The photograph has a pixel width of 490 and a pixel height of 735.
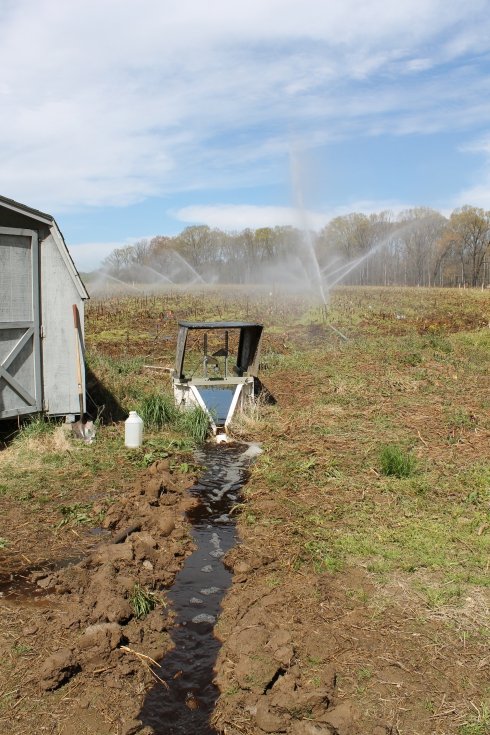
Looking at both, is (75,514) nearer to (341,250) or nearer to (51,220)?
(51,220)

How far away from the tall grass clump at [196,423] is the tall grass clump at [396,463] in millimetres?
3614

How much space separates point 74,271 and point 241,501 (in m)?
4.56

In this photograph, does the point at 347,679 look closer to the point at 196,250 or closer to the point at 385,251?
the point at 196,250

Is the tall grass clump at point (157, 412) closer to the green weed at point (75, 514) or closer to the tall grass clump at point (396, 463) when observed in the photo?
the green weed at point (75, 514)

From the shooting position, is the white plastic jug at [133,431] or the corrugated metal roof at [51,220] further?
the white plastic jug at [133,431]

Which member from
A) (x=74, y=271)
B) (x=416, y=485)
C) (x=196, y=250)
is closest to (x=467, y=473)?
(x=416, y=485)

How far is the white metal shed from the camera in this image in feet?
29.6

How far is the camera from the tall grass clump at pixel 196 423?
10648 mm

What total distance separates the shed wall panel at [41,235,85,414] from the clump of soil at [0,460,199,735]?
3.48m

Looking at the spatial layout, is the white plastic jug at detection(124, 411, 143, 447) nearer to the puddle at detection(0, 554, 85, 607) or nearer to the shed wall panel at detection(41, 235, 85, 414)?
the shed wall panel at detection(41, 235, 85, 414)

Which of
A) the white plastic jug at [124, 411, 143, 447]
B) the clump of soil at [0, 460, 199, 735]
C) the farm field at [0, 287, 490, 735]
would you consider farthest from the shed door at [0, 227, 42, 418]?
the clump of soil at [0, 460, 199, 735]

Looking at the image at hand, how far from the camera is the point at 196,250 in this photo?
252 feet

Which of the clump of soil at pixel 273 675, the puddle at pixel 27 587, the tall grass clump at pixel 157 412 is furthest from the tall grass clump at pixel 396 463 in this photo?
the tall grass clump at pixel 157 412

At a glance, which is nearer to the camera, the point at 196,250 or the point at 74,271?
the point at 74,271
